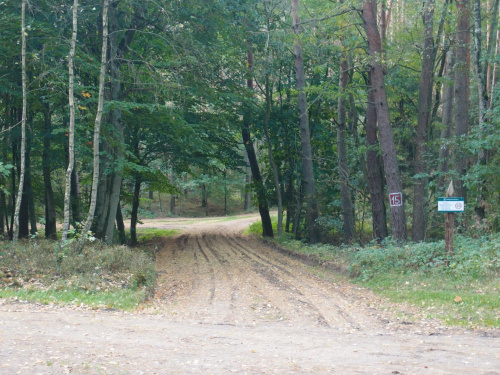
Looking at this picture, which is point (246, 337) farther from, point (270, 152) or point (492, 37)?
point (270, 152)

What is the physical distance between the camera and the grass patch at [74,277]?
955 centimetres

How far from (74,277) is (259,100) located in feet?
55.7

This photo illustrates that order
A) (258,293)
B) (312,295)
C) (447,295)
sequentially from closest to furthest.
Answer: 1. (447,295)
2. (312,295)
3. (258,293)

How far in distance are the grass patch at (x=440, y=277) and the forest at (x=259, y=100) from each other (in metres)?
2.25

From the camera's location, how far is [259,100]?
2548cm

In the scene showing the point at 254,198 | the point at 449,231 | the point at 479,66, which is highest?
the point at 479,66

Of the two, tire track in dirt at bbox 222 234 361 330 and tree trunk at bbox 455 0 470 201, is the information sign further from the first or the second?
tire track in dirt at bbox 222 234 361 330

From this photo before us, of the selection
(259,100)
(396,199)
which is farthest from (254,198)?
(396,199)

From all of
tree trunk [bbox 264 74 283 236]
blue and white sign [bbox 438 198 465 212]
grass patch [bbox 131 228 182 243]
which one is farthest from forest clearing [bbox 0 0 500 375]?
grass patch [bbox 131 228 182 243]

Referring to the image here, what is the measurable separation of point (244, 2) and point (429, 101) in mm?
8403

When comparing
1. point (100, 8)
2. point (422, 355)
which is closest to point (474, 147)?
point (422, 355)

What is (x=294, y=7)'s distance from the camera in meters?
20.5

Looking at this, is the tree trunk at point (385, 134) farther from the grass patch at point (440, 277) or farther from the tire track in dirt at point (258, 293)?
the tire track in dirt at point (258, 293)

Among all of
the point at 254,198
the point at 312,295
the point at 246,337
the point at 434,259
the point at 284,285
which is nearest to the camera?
the point at 246,337
